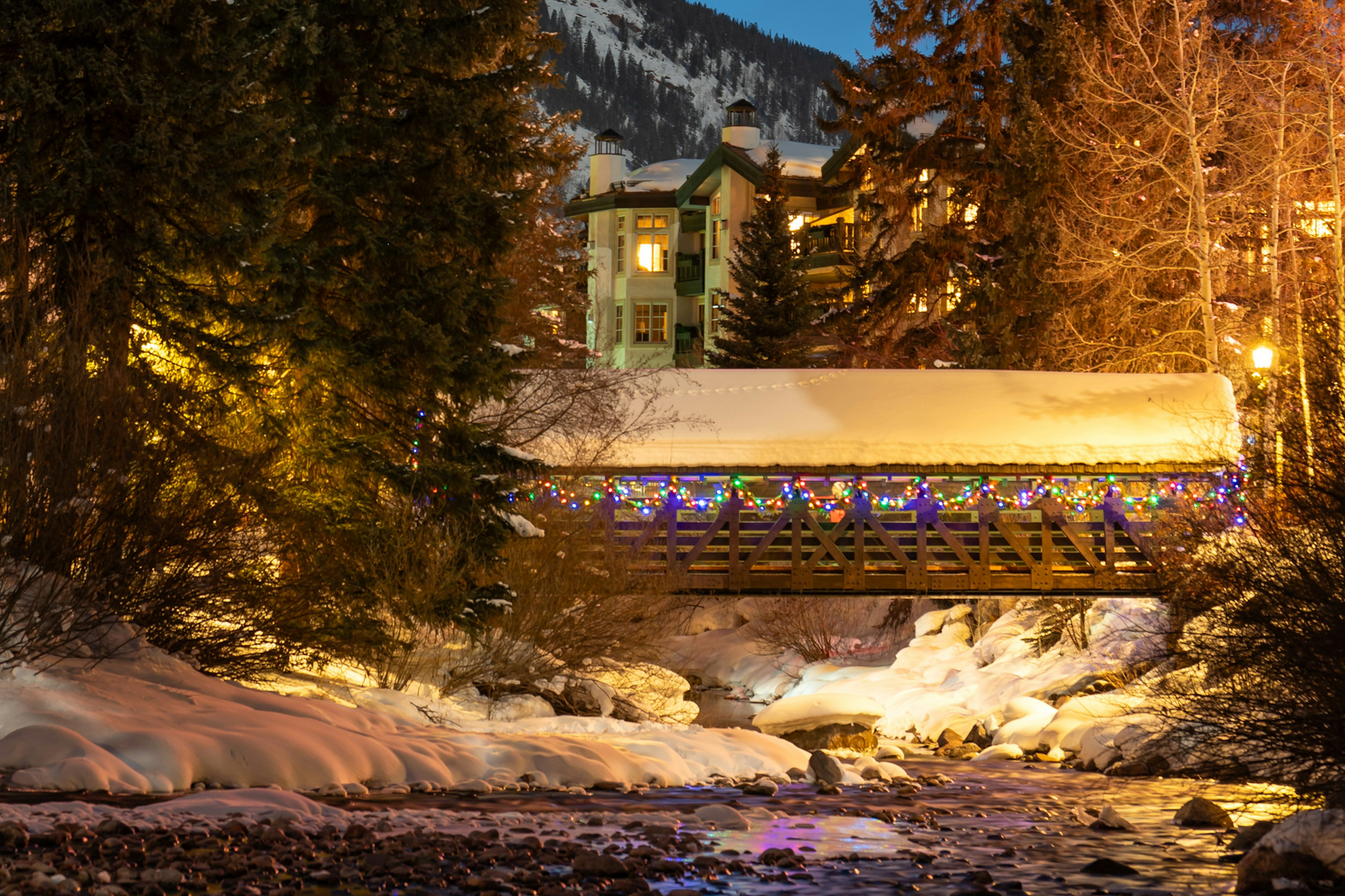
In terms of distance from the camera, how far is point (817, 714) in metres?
20.2

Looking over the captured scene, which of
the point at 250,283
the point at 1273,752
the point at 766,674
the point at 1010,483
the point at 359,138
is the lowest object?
the point at 766,674

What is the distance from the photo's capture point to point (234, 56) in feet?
45.3

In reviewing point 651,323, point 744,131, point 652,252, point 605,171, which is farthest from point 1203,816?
point 605,171

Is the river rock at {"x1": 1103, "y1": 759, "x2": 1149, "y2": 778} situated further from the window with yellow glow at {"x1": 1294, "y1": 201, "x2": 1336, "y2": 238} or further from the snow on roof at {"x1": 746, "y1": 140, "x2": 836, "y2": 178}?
the snow on roof at {"x1": 746, "y1": 140, "x2": 836, "y2": 178}

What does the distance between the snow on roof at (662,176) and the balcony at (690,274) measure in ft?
8.52

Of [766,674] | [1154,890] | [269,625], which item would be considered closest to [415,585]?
[269,625]

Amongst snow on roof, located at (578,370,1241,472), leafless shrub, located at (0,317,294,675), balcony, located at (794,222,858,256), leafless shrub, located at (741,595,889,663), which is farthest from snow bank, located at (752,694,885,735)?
balcony, located at (794,222,858,256)

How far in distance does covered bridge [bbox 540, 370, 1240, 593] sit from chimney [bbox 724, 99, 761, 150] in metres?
28.8

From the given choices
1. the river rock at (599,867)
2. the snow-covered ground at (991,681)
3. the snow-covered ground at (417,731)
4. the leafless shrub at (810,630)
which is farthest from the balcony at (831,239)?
the river rock at (599,867)

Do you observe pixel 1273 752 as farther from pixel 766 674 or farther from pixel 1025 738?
pixel 766 674

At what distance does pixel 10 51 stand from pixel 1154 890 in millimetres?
12146

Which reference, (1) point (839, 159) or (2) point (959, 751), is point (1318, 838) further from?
(1) point (839, 159)

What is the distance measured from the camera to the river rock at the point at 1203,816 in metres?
12.0

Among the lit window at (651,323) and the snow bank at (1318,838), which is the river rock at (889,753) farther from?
the lit window at (651,323)
